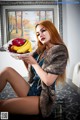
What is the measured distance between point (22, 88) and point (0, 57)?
0.39 ft

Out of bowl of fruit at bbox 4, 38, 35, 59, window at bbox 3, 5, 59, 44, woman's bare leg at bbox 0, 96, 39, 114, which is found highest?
window at bbox 3, 5, 59, 44

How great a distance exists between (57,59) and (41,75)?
7 cm

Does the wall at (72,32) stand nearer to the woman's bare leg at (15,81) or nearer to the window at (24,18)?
the window at (24,18)

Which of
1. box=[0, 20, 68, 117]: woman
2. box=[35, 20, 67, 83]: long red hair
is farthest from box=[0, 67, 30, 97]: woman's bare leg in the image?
box=[35, 20, 67, 83]: long red hair

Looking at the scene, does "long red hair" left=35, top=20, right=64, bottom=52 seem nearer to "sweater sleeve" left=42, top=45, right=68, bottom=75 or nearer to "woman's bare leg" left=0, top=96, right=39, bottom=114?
"sweater sleeve" left=42, top=45, right=68, bottom=75

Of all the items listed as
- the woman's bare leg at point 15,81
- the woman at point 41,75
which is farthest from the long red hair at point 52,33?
the woman's bare leg at point 15,81

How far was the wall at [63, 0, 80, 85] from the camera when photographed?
0.60 meters

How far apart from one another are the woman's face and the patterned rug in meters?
0.15

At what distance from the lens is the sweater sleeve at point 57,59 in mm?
580

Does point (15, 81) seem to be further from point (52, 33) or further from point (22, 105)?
point (52, 33)

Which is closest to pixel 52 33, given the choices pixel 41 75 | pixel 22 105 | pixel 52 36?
pixel 52 36

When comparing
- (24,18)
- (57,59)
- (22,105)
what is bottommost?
(22,105)

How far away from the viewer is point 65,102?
2.06 ft

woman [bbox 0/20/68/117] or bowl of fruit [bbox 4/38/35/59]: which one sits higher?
bowl of fruit [bbox 4/38/35/59]
